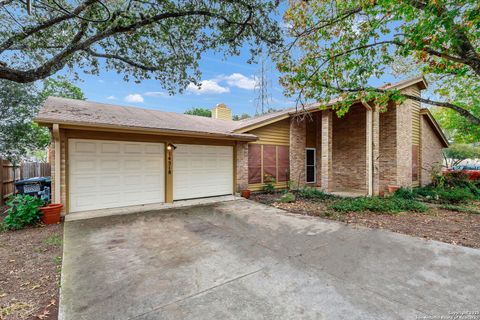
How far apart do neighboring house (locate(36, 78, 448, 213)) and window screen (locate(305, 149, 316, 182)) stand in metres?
0.05

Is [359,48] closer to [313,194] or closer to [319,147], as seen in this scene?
[313,194]

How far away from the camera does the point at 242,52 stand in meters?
7.49

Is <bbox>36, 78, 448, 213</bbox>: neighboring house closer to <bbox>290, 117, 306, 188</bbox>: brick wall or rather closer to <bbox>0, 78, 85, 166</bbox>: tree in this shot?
<bbox>290, 117, 306, 188</bbox>: brick wall

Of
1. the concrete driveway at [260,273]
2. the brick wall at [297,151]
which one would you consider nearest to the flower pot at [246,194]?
the brick wall at [297,151]

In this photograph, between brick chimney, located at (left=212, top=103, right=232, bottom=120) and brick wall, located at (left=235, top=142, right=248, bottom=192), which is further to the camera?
brick chimney, located at (left=212, top=103, right=232, bottom=120)

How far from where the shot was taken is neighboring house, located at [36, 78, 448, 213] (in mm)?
6027

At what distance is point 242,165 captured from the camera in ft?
30.2

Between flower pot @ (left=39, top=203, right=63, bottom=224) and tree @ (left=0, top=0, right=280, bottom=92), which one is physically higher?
tree @ (left=0, top=0, right=280, bottom=92)

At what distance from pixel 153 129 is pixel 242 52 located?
396 centimetres

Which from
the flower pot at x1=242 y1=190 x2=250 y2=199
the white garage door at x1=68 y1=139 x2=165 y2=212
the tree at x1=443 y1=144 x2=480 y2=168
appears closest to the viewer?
the white garage door at x1=68 y1=139 x2=165 y2=212

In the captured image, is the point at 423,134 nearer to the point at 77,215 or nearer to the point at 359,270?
the point at 359,270

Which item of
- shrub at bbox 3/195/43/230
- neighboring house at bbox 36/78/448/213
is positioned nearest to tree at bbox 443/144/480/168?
neighboring house at bbox 36/78/448/213

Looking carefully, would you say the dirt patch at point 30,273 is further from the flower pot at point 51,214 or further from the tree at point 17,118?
the tree at point 17,118

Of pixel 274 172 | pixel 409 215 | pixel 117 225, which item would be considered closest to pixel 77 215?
pixel 117 225
